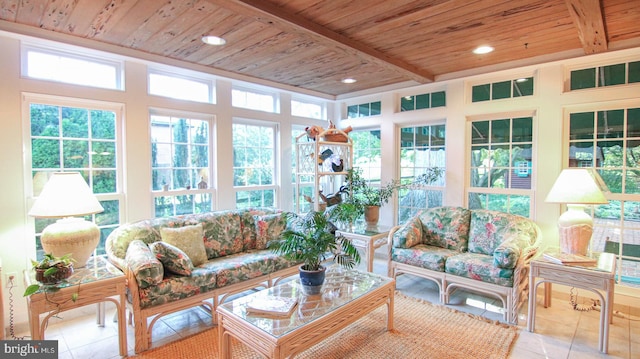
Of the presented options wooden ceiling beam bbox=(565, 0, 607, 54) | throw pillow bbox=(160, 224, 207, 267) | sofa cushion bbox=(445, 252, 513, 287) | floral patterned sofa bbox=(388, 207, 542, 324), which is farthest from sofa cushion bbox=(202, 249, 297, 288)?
→ wooden ceiling beam bbox=(565, 0, 607, 54)

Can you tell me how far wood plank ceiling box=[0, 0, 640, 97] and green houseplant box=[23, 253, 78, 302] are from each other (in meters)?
1.75

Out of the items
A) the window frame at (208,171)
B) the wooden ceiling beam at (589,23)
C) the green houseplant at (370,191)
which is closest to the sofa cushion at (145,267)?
the window frame at (208,171)

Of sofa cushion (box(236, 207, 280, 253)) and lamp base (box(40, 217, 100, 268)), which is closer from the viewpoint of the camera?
lamp base (box(40, 217, 100, 268))

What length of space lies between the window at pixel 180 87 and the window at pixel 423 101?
8.50 ft

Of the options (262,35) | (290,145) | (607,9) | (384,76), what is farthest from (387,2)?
(290,145)

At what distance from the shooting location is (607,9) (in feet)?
7.68

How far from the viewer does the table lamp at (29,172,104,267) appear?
2.36 meters

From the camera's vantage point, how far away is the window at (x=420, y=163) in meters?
4.40

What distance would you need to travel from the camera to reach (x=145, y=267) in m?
2.42

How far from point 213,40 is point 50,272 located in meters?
2.12

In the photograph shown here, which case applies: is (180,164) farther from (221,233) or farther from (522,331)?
(522,331)

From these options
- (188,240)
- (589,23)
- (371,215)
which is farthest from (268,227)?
(589,23)

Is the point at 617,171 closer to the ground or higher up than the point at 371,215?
higher up

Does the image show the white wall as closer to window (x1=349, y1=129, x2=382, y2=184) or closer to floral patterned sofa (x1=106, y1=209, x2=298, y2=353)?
window (x1=349, y1=129, x2=382, y2=184)
